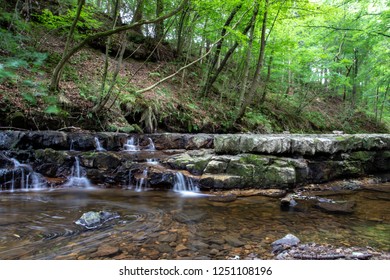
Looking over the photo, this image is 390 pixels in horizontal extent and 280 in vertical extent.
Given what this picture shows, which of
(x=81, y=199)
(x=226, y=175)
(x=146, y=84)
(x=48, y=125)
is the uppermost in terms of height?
(x=146, y=84)

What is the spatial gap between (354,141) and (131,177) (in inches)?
274

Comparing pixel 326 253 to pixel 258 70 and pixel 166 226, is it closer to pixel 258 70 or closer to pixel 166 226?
pixel 166 226

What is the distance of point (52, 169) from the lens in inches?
233

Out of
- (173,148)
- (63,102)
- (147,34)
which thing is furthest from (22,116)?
(147,34)

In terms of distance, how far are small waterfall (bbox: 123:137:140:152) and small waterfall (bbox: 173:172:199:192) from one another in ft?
7.87

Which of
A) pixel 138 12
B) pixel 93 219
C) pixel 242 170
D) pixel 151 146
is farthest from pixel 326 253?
pixel 138 12

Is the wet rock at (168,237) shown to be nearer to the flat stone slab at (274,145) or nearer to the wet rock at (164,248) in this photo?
the wet rock at (164,248)

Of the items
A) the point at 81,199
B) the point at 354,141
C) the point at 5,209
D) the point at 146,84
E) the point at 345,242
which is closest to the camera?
the point at 345,242

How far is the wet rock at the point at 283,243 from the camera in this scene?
9.74ft

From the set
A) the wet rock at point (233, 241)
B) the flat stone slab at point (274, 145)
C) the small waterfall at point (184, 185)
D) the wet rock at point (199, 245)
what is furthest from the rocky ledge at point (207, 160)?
the wet rock at point (199, 245)

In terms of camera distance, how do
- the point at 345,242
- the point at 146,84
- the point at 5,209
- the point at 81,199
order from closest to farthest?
the point at 345,242 < the point at 5,209 < the point at 81,199 < the point at 146,84

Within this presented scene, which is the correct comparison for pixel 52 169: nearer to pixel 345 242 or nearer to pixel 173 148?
pixel 173 148

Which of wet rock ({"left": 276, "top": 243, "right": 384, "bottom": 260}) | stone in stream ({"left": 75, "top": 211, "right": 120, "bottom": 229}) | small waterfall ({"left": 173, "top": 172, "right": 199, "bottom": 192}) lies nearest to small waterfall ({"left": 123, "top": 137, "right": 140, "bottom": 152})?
small waterfall ({"left": 173, "top": 172, "right": 199, "bottom": 192})

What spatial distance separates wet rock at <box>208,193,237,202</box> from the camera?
5229 mm
